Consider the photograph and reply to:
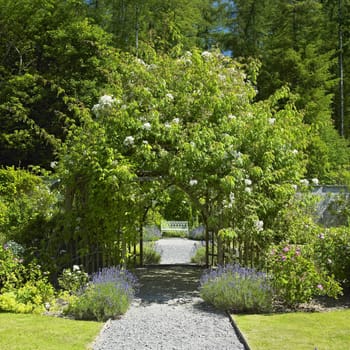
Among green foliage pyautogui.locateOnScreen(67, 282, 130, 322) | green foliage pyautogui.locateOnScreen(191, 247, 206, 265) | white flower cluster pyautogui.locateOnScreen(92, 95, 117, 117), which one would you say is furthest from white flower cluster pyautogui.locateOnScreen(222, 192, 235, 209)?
green foliage pyautogui.locateOnScreen(191, 247, 206, 265)

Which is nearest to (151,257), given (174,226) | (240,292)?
(240,292)

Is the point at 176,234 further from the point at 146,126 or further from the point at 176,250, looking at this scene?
the point at 146,126

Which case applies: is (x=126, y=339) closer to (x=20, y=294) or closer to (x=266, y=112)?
(x=20, y=294)

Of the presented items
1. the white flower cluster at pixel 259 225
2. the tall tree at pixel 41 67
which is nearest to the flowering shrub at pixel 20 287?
the white flower cluster at pixel 259 225

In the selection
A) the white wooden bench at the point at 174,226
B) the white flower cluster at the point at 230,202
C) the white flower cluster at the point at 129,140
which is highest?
the white flower cluster at the point at 129,140

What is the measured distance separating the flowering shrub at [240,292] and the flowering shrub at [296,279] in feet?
0.65

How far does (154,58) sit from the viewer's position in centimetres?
884

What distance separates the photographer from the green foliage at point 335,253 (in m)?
7.18

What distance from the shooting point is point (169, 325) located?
575 cm

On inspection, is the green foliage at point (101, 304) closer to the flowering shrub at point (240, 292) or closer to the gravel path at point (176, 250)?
the flowering shrub at point (240, 292)

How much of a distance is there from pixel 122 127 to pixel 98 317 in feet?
10.0

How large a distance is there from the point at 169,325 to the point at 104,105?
3656 millimetres

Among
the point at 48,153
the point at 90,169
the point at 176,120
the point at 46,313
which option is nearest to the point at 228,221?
the point at 176,120

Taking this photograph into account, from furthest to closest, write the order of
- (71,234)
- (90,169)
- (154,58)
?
(154,58)
(71,234)
(90,169)
